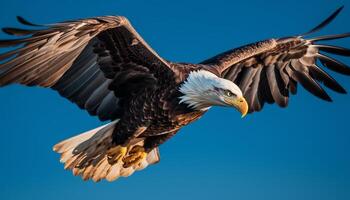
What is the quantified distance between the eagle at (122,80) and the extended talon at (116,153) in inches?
0.4

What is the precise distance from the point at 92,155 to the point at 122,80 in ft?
3.08

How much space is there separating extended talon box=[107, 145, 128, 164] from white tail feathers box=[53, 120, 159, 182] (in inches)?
2.1

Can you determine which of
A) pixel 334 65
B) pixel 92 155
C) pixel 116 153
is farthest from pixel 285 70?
pixel 92 155

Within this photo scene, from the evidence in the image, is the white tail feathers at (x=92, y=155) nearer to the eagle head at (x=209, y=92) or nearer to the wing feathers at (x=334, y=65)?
the eagle head at (x=209, y=92)

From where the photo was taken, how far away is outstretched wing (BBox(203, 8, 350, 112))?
289 inches

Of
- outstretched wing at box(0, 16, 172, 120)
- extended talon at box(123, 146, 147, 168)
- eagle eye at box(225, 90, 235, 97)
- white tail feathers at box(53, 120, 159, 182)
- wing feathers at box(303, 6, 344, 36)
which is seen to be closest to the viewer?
outstretched wing at box(0, 16, 172, 120)

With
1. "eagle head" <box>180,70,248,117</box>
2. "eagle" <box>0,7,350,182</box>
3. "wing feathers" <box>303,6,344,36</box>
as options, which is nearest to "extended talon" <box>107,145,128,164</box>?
"eagle" <box>0,7,350,182</box>

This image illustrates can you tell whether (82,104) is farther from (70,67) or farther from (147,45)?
(147,45)

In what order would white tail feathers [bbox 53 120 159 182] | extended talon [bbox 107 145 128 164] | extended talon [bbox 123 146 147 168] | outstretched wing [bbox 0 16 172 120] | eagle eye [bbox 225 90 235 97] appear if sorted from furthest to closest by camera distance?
extended talon [bbox 123 146 147 168] → extended talon [bbox 107 145 128 164] → white tail feathers [bbox 53 120 159 182] → eagle eye [bbox 225 90 235 97] → outstretched wing [bbox 0 16 172 120]

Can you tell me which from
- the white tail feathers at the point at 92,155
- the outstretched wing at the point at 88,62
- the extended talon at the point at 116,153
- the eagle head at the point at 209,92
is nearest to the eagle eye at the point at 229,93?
the eagle head at the point at 209,92

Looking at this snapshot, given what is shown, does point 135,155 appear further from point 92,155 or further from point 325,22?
point 325,22

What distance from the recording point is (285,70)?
299 inches

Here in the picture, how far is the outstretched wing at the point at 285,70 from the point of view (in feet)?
24.1

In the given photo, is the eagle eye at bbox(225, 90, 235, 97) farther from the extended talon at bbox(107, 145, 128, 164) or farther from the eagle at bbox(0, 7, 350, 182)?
the extended talon at bbox(107, 145, 128, 164)
